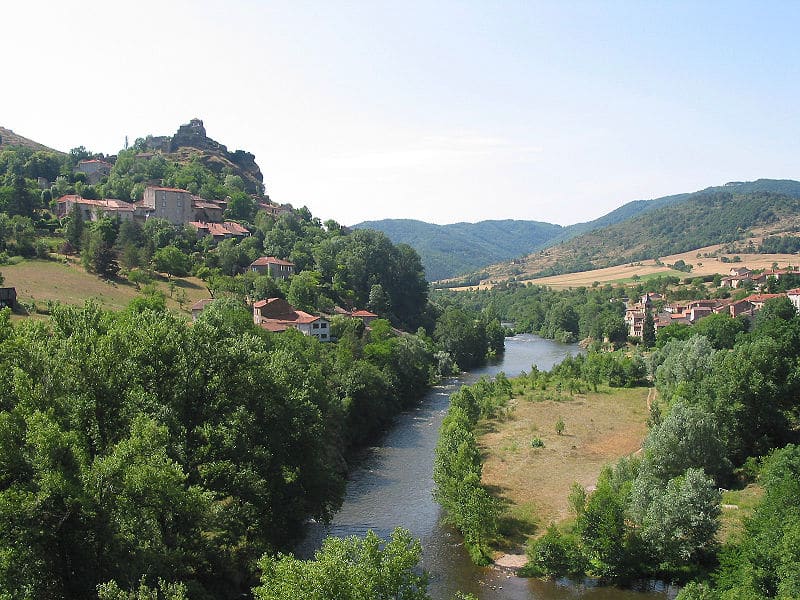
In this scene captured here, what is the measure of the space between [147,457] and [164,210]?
3257 inches

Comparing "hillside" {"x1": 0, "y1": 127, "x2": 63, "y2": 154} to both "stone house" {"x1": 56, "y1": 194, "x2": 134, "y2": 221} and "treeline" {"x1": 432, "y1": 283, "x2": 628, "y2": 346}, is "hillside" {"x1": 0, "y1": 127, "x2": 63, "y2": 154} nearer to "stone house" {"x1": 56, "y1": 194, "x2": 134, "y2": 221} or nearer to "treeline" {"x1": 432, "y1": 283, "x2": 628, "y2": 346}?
"stone house" {"x1": 56, "y1": 194, "x2": 134, "y2": 221}

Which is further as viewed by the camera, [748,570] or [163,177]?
[163,177]

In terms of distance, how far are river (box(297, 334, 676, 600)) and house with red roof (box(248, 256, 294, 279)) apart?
32.2m

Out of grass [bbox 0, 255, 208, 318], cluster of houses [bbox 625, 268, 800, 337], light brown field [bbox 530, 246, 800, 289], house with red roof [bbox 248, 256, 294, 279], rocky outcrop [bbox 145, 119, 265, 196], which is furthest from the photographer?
light brown field [bbox 530, 246, 800, 289]

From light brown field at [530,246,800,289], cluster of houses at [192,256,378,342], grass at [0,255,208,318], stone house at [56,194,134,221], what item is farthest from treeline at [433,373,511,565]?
light brown field at [530,246,800,289]

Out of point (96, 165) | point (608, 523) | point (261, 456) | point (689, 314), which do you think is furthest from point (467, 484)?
point (96, 165)

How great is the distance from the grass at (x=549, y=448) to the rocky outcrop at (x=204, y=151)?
304 feet

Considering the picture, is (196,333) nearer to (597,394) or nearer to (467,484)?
(467,484)

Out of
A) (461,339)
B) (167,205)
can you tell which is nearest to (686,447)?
(461,339)

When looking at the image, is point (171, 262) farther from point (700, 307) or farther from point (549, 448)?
point (700, 307)

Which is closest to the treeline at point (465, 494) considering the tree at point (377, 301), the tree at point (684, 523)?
the tree at point (684, 523)

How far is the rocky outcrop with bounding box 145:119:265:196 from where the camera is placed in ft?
440

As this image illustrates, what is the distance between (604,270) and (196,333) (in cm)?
18215

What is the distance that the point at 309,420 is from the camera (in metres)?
28.7
